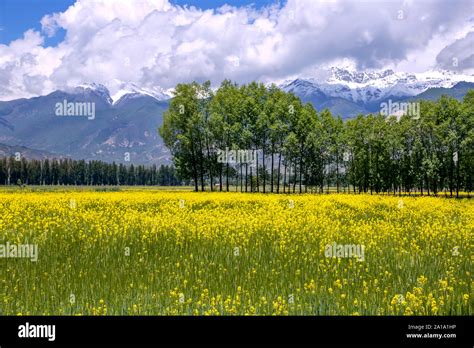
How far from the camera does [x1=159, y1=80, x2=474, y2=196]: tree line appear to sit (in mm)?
59938

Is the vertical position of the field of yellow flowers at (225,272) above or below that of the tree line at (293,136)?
below

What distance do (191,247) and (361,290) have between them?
191 inches

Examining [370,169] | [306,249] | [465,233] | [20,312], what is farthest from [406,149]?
[20,312]

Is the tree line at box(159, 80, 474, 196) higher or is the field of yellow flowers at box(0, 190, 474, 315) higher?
the tree line at box(159, 80, 474, 196)

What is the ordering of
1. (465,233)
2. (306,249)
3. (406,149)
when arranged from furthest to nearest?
1. (406,149)
2. (465,233)
3. (306,249)

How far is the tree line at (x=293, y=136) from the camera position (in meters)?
59.9

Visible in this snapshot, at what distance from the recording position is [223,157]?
202 ft

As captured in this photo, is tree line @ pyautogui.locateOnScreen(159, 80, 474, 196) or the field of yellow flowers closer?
the field of yellow flowers

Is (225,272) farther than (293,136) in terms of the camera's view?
No

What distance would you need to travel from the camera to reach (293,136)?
5762 centimetres

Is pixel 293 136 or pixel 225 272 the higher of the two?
pixel 293 136
